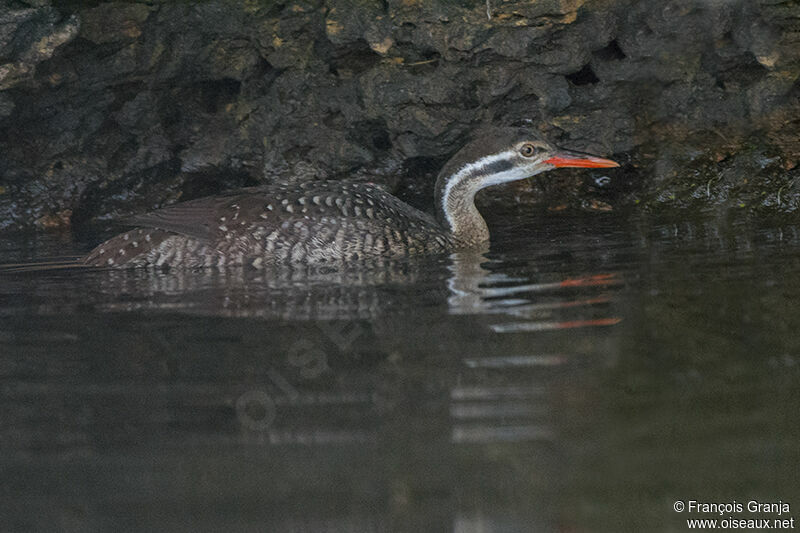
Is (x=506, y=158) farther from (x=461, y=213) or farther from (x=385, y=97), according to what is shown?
(x=385, y=97)

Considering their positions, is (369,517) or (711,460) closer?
(369,517)

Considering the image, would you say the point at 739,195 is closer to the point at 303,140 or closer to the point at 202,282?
the point at 303,140

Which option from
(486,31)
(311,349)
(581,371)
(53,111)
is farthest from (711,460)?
(53,111)

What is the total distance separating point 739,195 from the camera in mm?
8117

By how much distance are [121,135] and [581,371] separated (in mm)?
→ 5823

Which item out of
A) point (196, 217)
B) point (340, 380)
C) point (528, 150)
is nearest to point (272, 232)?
point (196, 217)

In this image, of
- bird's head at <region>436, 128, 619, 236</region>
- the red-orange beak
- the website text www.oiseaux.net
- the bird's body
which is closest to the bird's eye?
bird's head at <region>436, 128, 619, 236</region>

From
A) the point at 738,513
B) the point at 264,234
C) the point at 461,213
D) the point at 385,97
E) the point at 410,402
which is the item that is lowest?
the point at 738,513

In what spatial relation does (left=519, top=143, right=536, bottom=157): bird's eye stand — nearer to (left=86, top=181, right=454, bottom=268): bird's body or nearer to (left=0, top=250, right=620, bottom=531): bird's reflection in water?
(left=86, top=181, right=454, bottom=268): bird's body

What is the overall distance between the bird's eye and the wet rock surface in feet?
2.07

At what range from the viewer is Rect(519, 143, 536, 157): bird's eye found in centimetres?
772

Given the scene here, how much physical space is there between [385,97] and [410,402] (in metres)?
4.80

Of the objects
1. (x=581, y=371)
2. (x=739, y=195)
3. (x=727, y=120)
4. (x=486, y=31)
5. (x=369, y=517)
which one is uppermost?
(x=486, y=31)

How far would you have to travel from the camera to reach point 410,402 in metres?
3.74
